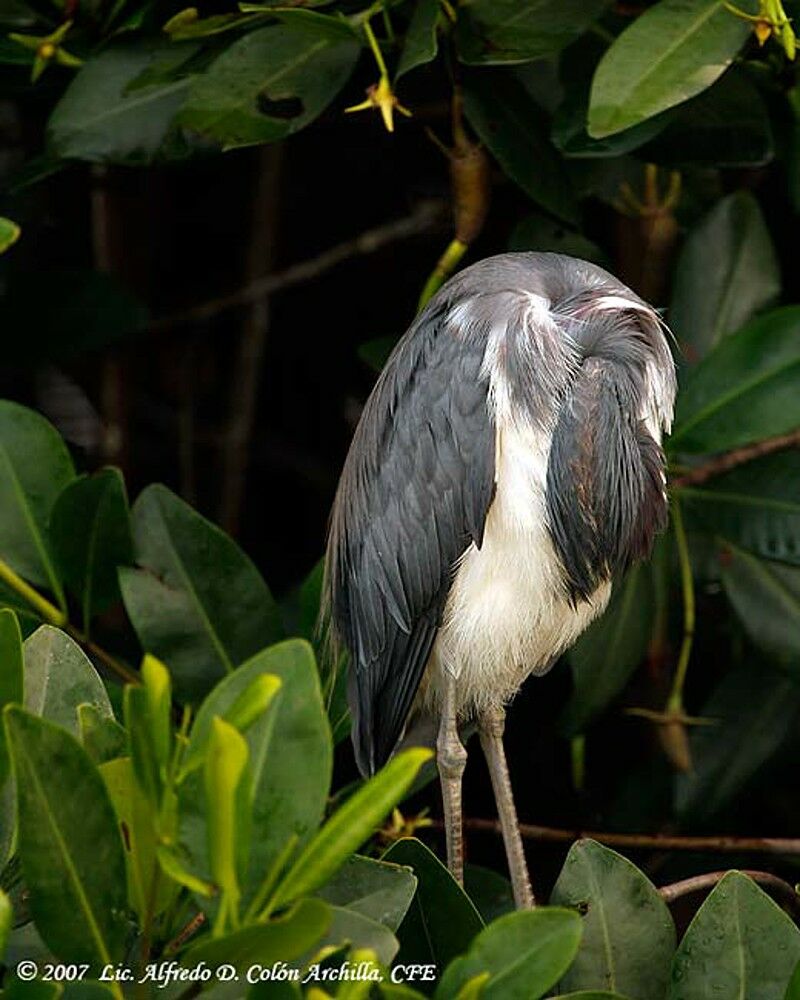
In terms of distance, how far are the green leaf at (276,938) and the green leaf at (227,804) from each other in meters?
0.03

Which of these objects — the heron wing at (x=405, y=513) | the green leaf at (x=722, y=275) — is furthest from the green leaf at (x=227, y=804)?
the green leaf at (x=722, y=275)

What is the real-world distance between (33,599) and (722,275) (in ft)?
3.90

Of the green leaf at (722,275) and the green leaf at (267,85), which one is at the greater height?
the green leaf at (267,85)

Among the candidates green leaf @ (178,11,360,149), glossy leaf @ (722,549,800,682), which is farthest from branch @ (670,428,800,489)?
green leaf @ (178,11,360,149)

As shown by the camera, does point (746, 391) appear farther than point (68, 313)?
No

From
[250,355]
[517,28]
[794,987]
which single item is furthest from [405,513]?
[250,355]

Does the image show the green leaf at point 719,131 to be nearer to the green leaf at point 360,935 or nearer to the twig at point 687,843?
the twig at point 687,843

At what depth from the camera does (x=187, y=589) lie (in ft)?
7.28

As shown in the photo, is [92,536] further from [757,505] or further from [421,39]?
[757,505]

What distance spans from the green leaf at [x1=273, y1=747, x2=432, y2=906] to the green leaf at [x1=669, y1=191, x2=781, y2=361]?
1.46 meters

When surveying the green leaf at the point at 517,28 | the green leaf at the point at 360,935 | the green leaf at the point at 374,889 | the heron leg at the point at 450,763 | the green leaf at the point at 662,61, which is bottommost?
the heron leg at the point at 450,763

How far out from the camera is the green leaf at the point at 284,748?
1.29m

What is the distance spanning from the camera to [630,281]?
9.96 feet

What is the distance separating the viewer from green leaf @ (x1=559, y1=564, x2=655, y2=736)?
96.6 inches
